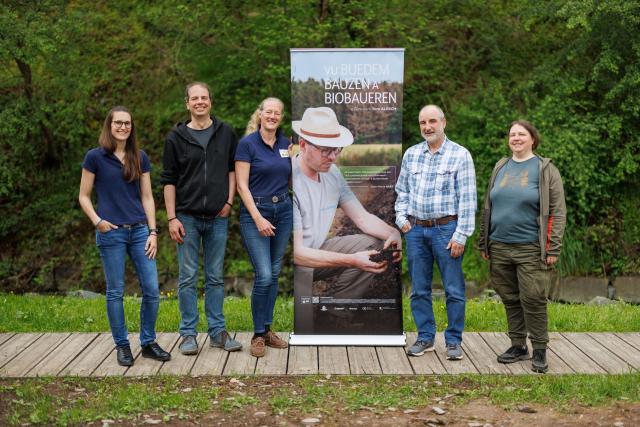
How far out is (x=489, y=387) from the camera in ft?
18.0

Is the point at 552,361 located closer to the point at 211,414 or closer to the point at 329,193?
the point at 329,193

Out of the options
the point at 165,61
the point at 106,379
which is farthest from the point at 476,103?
the point at 106,379

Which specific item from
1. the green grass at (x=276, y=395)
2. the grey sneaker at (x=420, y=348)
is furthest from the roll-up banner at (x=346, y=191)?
the green grass at (x=276, y=395)

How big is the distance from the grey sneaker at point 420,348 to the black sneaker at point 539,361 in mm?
820

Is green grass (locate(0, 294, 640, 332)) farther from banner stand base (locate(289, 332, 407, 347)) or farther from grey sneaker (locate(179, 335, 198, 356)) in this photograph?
grey sneaker (locate(179, 335, 198, 356))

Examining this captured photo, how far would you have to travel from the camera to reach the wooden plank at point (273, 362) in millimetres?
5887

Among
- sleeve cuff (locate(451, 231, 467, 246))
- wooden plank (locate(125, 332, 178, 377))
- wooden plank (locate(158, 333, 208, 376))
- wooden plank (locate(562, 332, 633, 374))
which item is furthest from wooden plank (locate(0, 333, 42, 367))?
wooden plank (locate(562, 332, 633, 374))

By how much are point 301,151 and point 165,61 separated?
777cm

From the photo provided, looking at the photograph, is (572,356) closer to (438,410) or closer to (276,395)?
(438,410)

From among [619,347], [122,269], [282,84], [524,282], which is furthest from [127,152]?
[282,84]

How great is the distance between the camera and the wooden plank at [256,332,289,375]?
5887 mm

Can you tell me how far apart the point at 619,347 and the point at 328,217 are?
8.53ft

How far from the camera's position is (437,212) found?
19.7ft

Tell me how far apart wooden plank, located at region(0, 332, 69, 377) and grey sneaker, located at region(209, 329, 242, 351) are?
130cm
